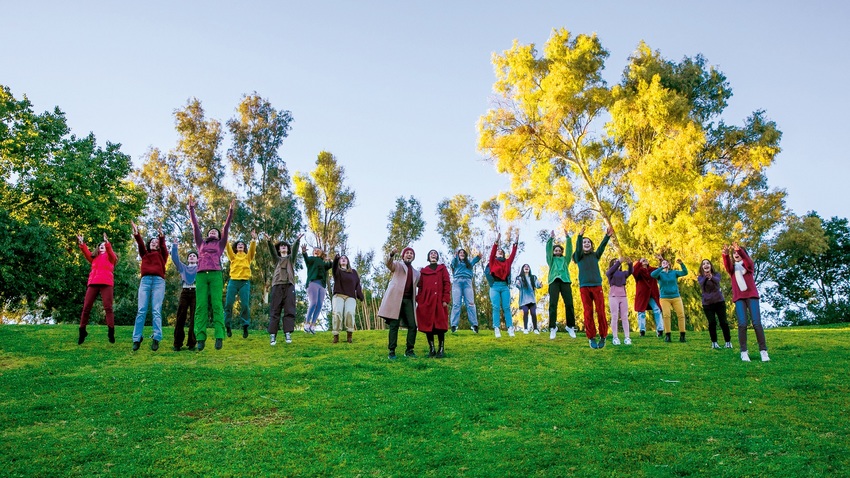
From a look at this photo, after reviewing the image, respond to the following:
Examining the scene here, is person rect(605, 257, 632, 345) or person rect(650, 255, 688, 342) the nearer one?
person rect(605, 257, 632, 345)

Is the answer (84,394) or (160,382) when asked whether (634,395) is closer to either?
(160,382)

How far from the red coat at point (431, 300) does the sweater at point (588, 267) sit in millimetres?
3505

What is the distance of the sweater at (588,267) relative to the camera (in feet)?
45.6

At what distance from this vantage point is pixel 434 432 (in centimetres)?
752

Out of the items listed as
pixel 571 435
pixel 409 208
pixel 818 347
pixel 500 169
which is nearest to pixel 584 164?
pixel 500 169

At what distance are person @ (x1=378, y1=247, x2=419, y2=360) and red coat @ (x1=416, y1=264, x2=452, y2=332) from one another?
0.44 feet

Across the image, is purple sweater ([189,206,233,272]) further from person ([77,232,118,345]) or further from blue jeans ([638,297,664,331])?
blue jeans ([638,297,664,331])

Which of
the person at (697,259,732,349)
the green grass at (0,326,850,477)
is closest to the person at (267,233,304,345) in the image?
the green grass at (0,326,850,477)

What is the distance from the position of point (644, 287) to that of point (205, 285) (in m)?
12.0

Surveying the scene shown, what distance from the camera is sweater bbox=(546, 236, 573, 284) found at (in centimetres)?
1457

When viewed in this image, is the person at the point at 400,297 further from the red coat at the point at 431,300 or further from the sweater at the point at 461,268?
the sweater at the point at 461,268

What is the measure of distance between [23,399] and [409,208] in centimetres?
4239

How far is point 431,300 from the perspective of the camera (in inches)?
485

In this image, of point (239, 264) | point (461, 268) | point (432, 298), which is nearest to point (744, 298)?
point (432, 298)
